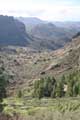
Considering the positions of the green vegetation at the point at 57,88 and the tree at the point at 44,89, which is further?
the tree at the point at 44,89

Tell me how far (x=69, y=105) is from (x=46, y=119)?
39.3 m

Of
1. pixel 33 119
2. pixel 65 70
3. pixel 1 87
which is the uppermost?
pixel 65 70

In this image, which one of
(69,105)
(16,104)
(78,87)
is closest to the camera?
(69,105)

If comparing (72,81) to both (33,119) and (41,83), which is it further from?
(33,119)

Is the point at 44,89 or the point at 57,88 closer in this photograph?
the point at 57,88

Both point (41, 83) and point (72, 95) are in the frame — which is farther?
point (41, 83)

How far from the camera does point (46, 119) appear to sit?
149 ft

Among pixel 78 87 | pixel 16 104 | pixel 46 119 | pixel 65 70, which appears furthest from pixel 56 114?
pixel 65 70

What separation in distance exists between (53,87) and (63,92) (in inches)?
217

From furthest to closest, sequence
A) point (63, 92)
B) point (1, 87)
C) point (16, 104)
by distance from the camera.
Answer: point (63, 92), point (16, 104), point (1, 87)

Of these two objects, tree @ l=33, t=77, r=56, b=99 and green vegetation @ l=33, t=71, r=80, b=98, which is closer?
green vegetation @ l=33, t=71, r=80, b=98

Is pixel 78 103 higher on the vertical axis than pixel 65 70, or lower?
lower

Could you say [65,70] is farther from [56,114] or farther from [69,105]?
[56,114]

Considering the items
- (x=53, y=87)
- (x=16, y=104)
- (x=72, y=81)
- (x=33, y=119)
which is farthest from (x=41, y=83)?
(x=33, y=119)
